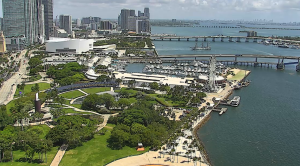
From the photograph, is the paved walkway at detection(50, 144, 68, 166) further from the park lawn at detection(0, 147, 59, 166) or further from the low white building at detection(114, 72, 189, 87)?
the low white building at detection(114, 72, 189, 87)

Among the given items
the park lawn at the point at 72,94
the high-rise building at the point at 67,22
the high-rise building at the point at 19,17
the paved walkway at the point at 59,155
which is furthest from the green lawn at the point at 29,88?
the high-rise building at the point at 67,22

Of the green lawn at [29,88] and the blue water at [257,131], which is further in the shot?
the green lawn at [29,88]

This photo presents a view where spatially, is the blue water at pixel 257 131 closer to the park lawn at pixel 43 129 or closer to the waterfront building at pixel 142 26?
the park lawn at pixel 43 129

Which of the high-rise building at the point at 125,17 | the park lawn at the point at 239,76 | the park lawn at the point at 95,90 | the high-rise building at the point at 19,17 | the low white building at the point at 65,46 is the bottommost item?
the park lawn at the point at 95,90

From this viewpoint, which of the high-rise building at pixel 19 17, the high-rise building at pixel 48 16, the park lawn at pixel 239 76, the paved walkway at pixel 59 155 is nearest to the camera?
the paved walkway at pixel 59 155

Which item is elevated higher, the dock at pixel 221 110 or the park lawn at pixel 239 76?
the park lawn at pixel 239 76
